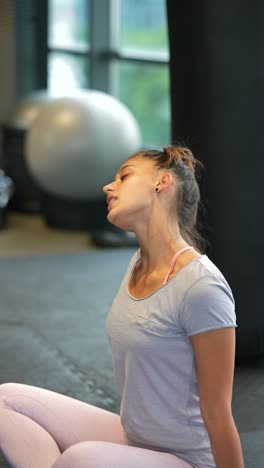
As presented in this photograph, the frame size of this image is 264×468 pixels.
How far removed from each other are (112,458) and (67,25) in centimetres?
527

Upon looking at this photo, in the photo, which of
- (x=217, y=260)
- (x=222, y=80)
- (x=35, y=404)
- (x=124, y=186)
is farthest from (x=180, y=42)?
(x=35, y=404)

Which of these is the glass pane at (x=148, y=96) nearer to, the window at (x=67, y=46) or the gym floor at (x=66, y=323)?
the window at (x=67, y=46)

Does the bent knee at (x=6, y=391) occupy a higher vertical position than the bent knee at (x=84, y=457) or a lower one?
lower

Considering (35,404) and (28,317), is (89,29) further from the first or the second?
(35,404)

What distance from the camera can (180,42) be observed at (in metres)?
2.50

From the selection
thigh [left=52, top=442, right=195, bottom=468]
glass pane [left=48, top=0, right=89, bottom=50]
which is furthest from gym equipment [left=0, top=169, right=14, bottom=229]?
thigh [left=52, top=442, right=195, bottom=468]

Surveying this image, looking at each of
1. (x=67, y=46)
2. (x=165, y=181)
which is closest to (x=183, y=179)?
(x=165, y=181)

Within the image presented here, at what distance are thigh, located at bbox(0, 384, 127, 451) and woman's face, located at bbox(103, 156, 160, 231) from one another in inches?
15.4

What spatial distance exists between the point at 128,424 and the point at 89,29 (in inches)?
186

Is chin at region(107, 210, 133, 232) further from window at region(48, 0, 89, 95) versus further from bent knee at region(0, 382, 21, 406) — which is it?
window at region(48, 0, 89, 95)

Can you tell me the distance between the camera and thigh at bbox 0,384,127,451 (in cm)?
161

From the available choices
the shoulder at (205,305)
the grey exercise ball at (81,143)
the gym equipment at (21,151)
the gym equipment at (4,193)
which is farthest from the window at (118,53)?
the shoulder at (205,305)

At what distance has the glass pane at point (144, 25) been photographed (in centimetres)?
525

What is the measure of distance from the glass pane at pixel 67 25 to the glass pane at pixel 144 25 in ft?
1.77
